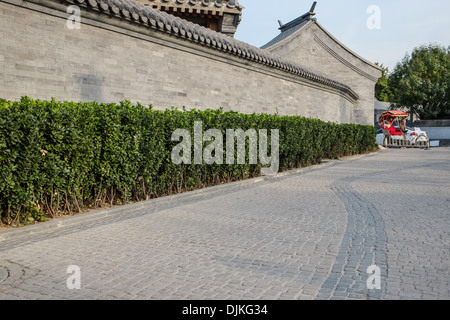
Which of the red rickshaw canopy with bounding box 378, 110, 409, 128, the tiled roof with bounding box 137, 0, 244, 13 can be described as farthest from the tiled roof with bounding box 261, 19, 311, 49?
the tiled roof with bounding box 137, 0, 244, 13

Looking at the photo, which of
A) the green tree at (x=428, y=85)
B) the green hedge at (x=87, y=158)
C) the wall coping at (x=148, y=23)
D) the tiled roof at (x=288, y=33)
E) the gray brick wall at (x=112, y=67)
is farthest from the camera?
the green tree at (x=428, y=85)

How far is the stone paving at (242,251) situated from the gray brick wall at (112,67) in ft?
11.7

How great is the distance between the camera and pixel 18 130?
5.73 m

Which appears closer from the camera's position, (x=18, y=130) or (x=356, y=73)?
(x=18, y=130)

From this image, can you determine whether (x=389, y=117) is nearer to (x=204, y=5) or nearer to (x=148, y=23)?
(x=204, y=5)

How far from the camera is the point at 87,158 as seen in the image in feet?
22.5

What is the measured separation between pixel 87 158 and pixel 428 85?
39986mm

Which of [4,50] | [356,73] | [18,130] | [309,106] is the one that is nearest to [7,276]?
[18,130]

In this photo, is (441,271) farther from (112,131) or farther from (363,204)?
(112,131)

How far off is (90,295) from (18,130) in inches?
125

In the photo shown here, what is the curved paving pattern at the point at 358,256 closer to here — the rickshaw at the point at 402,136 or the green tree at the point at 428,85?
the rickshaw at the point at 402,136

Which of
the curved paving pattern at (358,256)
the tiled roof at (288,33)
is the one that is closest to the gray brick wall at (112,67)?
the curved paving pattern at (358,256)

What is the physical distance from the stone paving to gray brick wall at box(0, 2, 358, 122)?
356 centimetres

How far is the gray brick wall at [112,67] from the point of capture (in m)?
8.20
